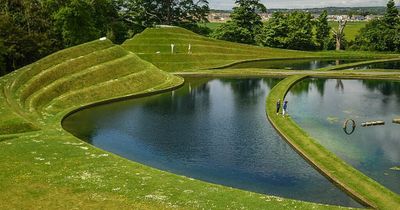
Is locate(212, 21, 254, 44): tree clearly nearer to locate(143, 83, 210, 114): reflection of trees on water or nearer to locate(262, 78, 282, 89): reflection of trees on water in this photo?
locate(262, 78, 282, 89): reflection of trees on water

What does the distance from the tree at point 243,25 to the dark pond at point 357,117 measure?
56792 mm

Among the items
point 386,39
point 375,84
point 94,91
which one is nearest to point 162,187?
point 94,91

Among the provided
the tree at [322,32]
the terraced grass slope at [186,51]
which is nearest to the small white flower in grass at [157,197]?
the terraced grass slope at [186,51]

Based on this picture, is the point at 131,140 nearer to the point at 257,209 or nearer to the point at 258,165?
the point at 258,165

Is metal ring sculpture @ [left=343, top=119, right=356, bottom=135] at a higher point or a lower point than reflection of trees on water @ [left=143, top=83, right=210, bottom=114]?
lower

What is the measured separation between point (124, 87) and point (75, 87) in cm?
877

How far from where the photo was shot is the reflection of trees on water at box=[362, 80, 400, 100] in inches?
3174

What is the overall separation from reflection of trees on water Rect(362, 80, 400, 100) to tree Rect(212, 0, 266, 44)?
61.1 m

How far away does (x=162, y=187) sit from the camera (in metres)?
34.5

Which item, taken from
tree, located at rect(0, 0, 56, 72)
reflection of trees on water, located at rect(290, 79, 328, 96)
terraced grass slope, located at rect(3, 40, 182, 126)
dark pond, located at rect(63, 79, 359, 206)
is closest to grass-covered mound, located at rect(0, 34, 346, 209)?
terraced grass slope, located at rect(3, 40, 182, 126)

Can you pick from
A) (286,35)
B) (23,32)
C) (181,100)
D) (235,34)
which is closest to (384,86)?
(181,100)

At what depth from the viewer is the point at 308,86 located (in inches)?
3425

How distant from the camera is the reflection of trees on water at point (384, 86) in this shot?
80625 millimetres

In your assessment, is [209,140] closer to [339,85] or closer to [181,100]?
[181,100]
